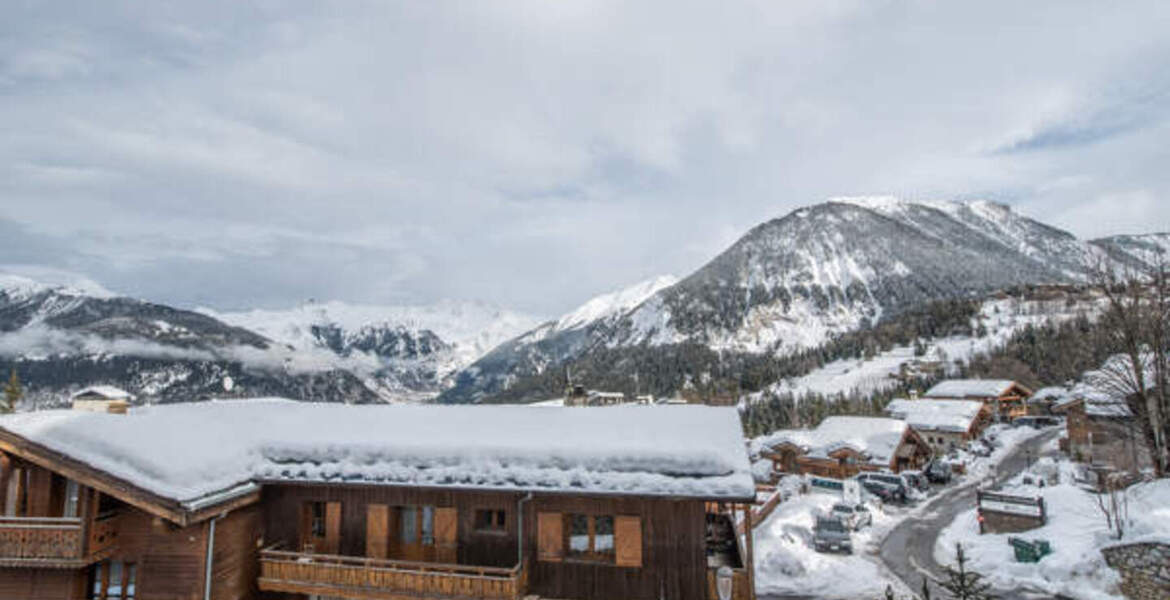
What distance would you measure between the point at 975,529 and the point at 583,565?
110 ft

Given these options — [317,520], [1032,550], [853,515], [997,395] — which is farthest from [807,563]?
[997,395]

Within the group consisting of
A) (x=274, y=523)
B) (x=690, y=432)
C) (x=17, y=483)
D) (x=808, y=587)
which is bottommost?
(x=808, y=587)

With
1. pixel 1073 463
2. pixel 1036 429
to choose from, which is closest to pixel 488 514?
pixel 1073 463

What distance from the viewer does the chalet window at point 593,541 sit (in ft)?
53.8

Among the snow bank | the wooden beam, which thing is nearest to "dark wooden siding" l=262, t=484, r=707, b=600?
the wooden beam

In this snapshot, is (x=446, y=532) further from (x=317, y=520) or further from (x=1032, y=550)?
(x=1032, y=550)

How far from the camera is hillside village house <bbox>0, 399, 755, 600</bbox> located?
50.1ft

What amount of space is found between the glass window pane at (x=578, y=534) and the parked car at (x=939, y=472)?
1999 inches

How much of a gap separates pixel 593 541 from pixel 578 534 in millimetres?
2171

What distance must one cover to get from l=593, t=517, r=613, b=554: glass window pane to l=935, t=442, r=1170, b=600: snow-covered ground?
12792 millimetres

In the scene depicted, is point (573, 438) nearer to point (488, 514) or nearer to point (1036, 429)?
point (488, 514)

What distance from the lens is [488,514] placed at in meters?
17.3

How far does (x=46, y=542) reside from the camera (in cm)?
1532

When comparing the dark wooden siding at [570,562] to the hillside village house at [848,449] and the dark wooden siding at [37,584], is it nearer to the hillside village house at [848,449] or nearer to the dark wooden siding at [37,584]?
the dark wooden siding at [37,584]
